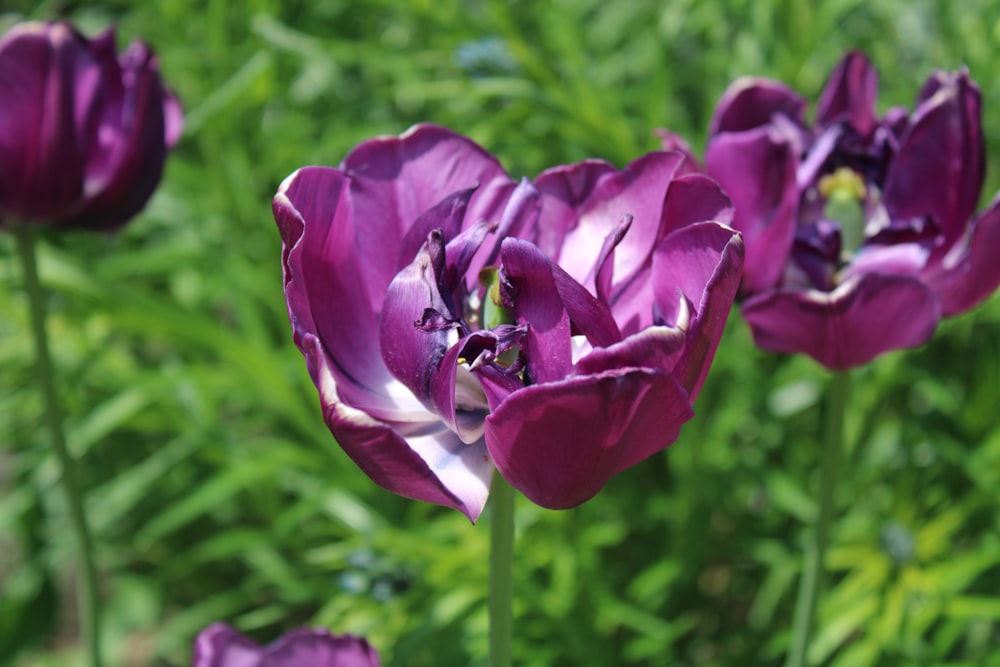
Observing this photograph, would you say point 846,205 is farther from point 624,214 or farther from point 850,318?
point 624,214

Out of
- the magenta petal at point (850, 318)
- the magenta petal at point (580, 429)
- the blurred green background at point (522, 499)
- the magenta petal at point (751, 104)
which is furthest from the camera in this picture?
the blurred green background at point (522, 499)

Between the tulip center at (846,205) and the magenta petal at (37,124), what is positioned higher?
the magenta petal at (37,124)

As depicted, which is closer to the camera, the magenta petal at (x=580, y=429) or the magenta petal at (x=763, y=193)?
the magenta petal at (x=580, y=429)

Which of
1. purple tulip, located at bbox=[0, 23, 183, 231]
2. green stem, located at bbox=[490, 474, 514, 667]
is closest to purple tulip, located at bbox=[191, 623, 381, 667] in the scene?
green stem, located at bbox=[490, 474, 514, 667]

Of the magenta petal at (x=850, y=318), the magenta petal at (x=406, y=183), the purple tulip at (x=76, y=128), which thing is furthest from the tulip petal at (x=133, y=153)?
the magenta petal at (x=850, y=318)

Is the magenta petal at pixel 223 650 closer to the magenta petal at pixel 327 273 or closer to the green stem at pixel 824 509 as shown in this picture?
the magenta petal at pixel 327 273

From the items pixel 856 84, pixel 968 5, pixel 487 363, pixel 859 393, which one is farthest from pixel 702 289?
pixel 968 5

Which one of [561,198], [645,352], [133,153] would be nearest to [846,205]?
[561,198]
